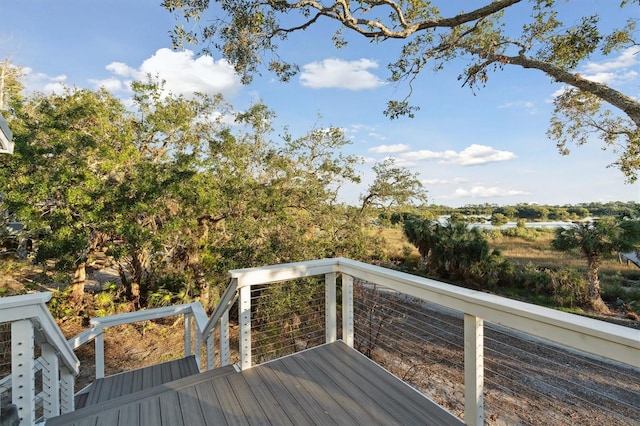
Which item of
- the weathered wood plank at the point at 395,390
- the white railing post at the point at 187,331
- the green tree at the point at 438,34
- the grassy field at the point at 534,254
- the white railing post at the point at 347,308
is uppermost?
the green tree at the point at 438,34

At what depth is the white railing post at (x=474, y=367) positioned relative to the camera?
1.80 m

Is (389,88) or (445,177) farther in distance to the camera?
(445,177)

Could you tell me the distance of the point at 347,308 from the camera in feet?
10.0

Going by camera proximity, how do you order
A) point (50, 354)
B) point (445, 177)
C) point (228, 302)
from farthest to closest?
point (445, 177) → point (228, 302) → point (50, 354)

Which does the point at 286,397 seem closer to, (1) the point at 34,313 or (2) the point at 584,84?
(1) the point at 34,313

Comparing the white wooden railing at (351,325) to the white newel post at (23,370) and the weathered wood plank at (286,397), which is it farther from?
the weathered wood plank at (286,397)

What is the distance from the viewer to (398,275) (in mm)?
2348

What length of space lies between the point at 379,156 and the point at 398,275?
10.9 metres

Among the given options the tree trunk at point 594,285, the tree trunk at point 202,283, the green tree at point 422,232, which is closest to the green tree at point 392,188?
the green tree at point 422,232

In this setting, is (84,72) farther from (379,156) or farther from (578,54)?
(578,54)

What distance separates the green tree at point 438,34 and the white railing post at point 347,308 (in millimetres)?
4950

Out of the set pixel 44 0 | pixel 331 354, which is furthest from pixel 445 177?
pixel 44 0

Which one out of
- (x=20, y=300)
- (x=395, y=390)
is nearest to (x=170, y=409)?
(x=20, y=300)

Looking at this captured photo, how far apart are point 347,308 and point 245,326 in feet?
3.36
